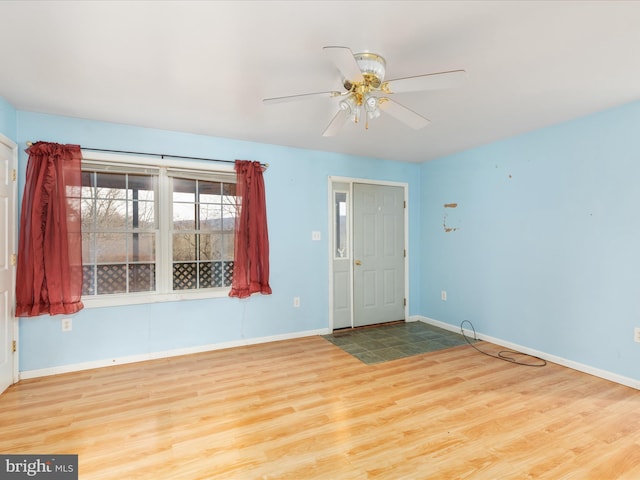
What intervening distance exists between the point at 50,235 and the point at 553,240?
4715 millimetres

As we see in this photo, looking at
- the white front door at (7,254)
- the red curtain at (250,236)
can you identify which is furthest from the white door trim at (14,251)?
the red curtain at (250,236)

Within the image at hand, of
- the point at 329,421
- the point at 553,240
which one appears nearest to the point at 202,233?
the point at 329,421

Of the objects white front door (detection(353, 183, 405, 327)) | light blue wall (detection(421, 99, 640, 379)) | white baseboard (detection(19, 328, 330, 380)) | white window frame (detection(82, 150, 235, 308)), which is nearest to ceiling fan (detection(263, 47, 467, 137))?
white window frame (detection(82, 150, 235, 308))

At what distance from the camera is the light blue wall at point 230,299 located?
295 cm

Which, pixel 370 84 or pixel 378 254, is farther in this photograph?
pixel 378 254

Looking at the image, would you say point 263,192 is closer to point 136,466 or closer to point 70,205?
point 70,205

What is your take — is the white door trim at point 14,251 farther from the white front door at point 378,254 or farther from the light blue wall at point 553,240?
the light blue wall at point 553,240

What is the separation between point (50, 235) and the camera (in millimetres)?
2826

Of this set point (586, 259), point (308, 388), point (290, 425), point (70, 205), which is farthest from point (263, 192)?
point (586, 259)

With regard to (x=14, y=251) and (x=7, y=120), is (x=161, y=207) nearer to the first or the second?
(x=14, y=251)

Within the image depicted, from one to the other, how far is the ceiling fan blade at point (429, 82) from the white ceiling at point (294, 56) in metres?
0.26

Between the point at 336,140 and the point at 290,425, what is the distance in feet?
9.40

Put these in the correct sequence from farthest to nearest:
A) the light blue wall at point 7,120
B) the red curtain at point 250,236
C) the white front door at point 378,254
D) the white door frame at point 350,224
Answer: the white front door at point 378,254, the white door frame at point 350,224, the red curtain at point 250,236, the light blue wall at point 7,120

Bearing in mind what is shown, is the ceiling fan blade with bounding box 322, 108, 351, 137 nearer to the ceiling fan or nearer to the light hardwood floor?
the ceiling fan
